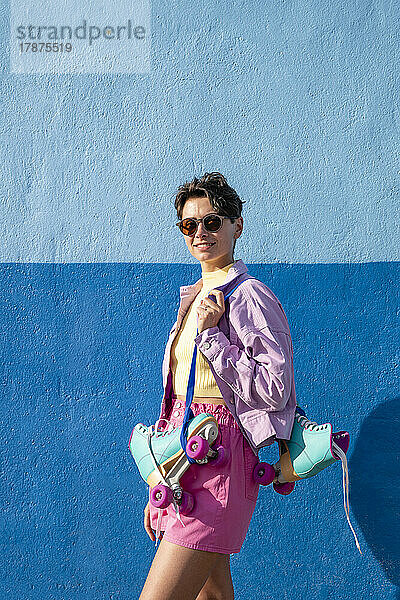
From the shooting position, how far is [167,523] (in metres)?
2.48

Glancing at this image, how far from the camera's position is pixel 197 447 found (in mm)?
2350

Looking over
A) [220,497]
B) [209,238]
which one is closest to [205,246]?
[209,238]

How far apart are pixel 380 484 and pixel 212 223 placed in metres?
1.55

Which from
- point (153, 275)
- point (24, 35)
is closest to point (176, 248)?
point (153, 275)

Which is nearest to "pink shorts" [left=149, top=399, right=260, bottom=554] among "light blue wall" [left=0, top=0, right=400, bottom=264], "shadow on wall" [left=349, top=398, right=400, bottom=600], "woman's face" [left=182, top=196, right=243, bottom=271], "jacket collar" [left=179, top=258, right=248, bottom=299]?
"jacket collar" [left=179, top=258, right=248, bottom=299]

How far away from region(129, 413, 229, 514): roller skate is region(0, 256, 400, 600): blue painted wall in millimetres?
810

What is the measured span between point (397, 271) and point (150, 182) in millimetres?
1230

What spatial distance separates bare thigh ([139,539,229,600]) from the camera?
236 cm

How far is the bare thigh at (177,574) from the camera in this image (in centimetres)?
236

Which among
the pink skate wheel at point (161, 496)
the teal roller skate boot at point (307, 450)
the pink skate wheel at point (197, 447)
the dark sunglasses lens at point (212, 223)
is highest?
the dark sunglasses lens at point (212, 223)

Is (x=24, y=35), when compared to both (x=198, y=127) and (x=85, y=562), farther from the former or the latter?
(x=85, y=562)

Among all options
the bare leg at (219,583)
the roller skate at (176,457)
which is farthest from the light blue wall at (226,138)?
the bare leg at (219,583)

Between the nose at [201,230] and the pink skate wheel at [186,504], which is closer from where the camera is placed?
the pink skate wheel at [186,504]

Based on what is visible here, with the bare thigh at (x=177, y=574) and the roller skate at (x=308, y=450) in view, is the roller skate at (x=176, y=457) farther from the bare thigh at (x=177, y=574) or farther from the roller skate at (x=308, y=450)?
the roller skate at (x=308, y=450)
